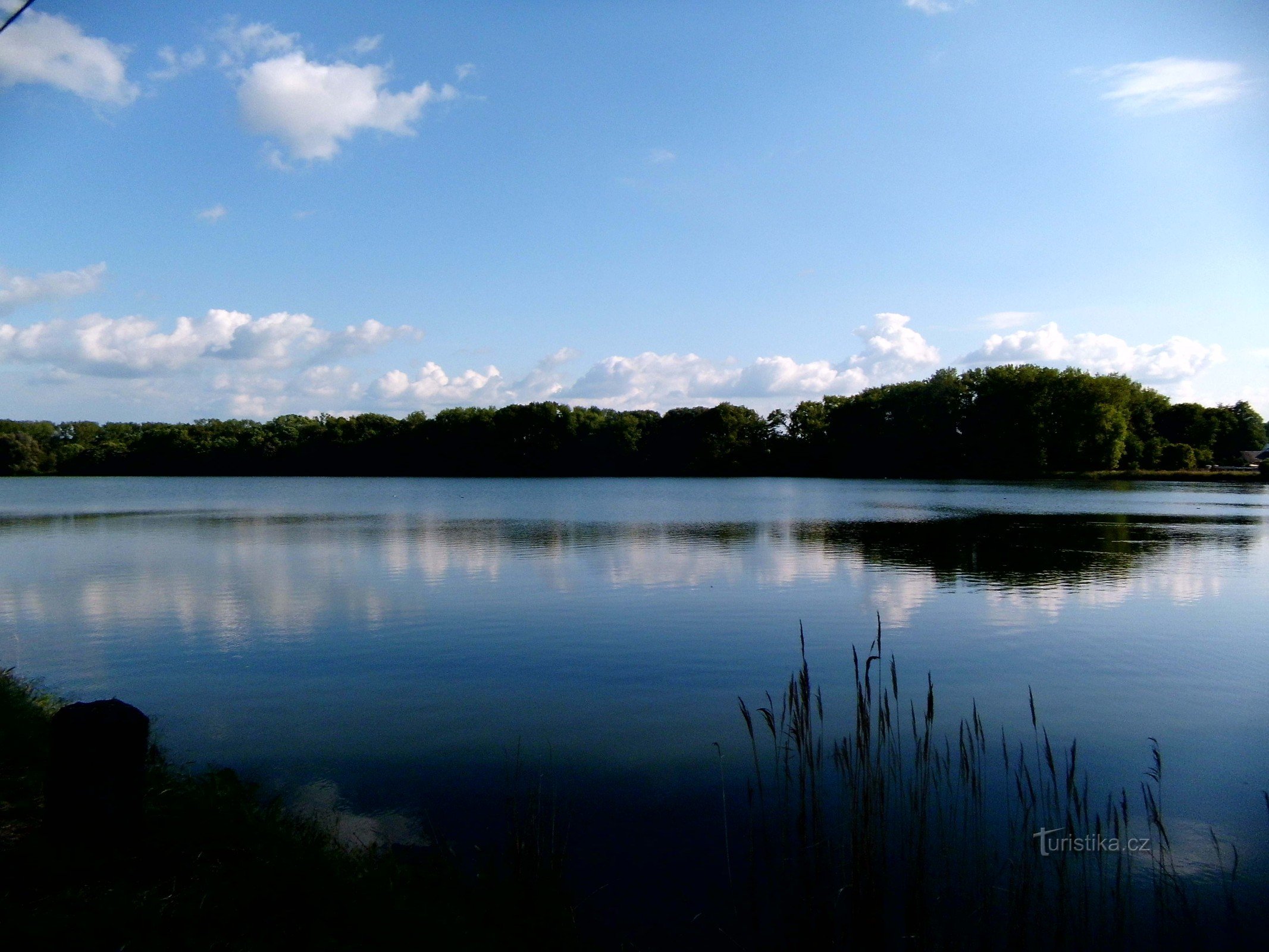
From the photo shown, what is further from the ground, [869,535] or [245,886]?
[245,886]

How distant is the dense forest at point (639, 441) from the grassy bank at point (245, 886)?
104 m

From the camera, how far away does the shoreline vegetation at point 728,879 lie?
4.16 m

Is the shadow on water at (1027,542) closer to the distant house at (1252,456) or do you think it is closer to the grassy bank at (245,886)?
the grassy bank at (245,886)

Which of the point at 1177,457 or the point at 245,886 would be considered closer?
the point at 245,886

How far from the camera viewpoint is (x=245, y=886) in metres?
4.50

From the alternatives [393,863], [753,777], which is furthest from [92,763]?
[753,777]

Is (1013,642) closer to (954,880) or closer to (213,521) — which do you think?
(954,880)

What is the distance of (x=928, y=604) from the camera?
16.0 meters

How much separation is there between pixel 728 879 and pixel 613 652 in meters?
6.55

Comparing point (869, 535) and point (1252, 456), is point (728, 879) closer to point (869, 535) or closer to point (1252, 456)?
point (869, 535)

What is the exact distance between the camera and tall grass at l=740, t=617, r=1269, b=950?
4.99m

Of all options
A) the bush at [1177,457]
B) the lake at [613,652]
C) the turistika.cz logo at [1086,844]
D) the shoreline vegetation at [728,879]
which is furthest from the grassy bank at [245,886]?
the bush at [1177,457]

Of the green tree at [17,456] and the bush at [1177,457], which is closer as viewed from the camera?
the bush at [1177,457]

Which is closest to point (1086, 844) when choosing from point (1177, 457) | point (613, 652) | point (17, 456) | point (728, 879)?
point (728, 879)
